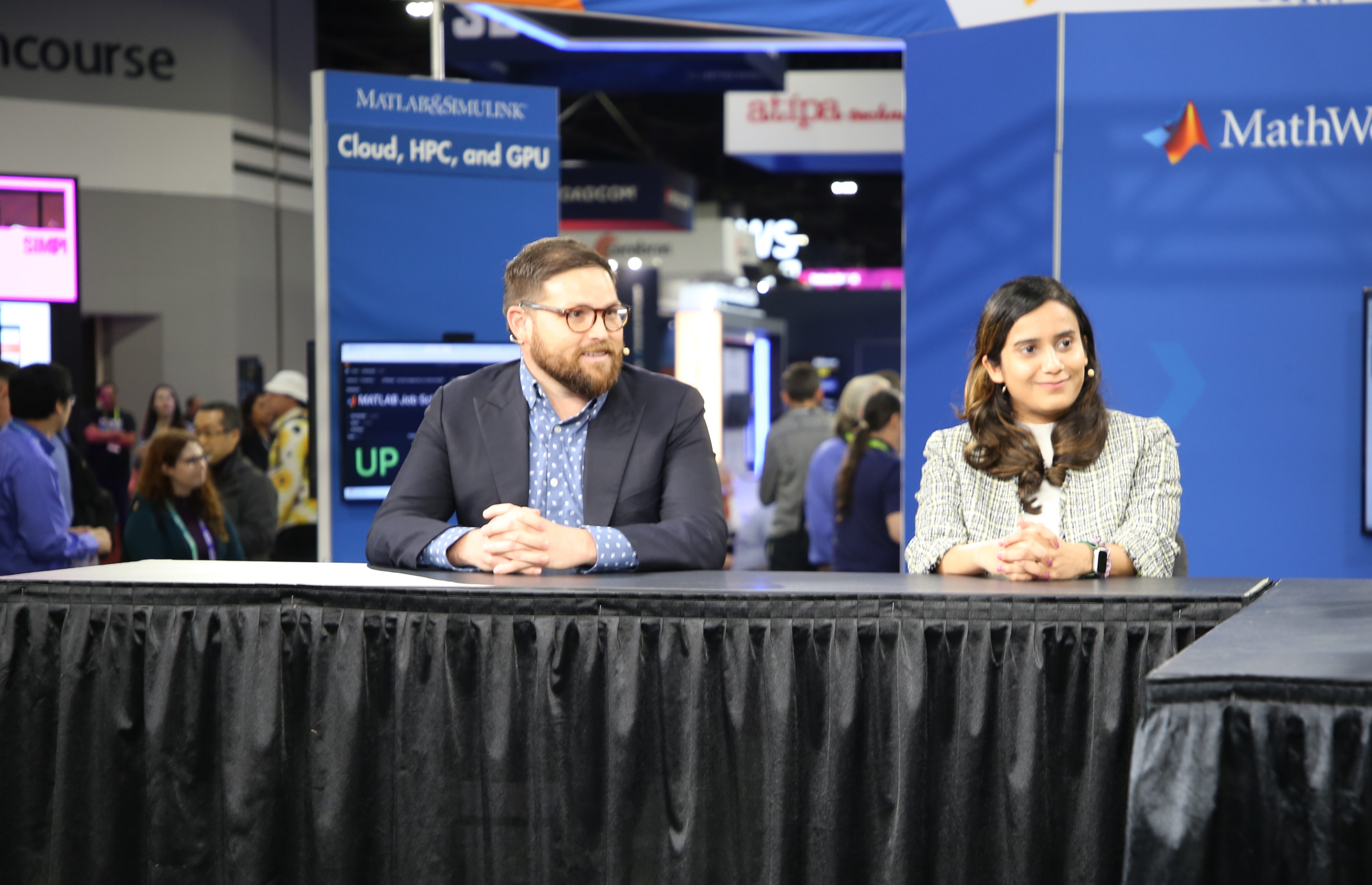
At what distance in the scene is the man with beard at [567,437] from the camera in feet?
7.69

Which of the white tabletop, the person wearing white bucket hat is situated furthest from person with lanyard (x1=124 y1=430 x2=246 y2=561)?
the white tabletop

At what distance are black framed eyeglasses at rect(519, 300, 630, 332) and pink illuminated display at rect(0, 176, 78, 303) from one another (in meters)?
2.86

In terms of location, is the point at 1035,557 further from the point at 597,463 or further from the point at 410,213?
the point at 410,213

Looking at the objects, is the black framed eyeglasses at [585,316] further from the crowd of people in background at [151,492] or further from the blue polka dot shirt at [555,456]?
the crowd of people in background at [151,492]

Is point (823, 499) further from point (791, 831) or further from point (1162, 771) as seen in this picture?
point (1162, 771)

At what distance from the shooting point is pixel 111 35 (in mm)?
11258

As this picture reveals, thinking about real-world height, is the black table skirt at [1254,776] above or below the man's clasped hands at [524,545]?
below

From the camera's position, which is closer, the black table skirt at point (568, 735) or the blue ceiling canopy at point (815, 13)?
the black table skirt at point (568, 735)

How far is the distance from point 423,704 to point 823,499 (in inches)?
157

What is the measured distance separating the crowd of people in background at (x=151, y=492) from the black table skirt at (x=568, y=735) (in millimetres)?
1871

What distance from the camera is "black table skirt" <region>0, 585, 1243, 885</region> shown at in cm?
179

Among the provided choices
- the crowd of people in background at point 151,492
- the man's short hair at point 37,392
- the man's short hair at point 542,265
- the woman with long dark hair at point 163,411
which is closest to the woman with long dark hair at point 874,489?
the crowd of people in background at point 151,492

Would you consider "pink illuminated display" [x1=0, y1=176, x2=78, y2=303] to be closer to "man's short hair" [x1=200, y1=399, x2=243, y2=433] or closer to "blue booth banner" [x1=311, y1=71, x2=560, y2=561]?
"man's short hair" [x1=200, y1=399, x2=243, y2=433]

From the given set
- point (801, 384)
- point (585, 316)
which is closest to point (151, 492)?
point (585, 316)
